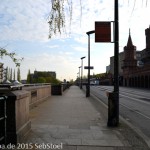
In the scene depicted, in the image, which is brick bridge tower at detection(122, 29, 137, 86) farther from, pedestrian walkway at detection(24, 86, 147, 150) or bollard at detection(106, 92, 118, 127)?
pedestrian walkway at detection(24, 86, 147, 150)

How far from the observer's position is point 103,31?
43.1 ft

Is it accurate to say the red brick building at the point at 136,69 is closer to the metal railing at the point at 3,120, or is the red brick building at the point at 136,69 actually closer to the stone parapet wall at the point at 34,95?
the stone parapet wall at the point at 34,95

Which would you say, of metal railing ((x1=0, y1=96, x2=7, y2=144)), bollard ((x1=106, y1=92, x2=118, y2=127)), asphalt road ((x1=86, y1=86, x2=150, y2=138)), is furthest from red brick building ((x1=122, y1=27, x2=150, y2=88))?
metal railing ((x1=0, y1=96, x2=7, y2=144))

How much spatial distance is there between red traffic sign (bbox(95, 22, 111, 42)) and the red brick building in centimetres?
9133

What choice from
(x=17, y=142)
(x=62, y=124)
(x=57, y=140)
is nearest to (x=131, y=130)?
(x=62, y=124)

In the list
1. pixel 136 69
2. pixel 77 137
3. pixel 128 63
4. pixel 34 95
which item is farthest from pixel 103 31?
pixel 128 63

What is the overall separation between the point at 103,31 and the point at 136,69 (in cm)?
11227

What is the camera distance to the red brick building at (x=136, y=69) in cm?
10753

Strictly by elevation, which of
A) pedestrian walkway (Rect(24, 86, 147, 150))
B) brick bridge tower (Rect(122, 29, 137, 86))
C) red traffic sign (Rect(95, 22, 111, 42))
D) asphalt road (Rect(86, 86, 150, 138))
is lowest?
asphalt road (Rect(86, 86, 150, 138))

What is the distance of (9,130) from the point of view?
819cm

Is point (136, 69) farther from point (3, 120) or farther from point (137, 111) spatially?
point (3, 120)

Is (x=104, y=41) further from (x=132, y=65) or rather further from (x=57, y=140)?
(x=132, y=65)

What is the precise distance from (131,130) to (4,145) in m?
5.19

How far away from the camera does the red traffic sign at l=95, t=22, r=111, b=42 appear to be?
13.0 metres
